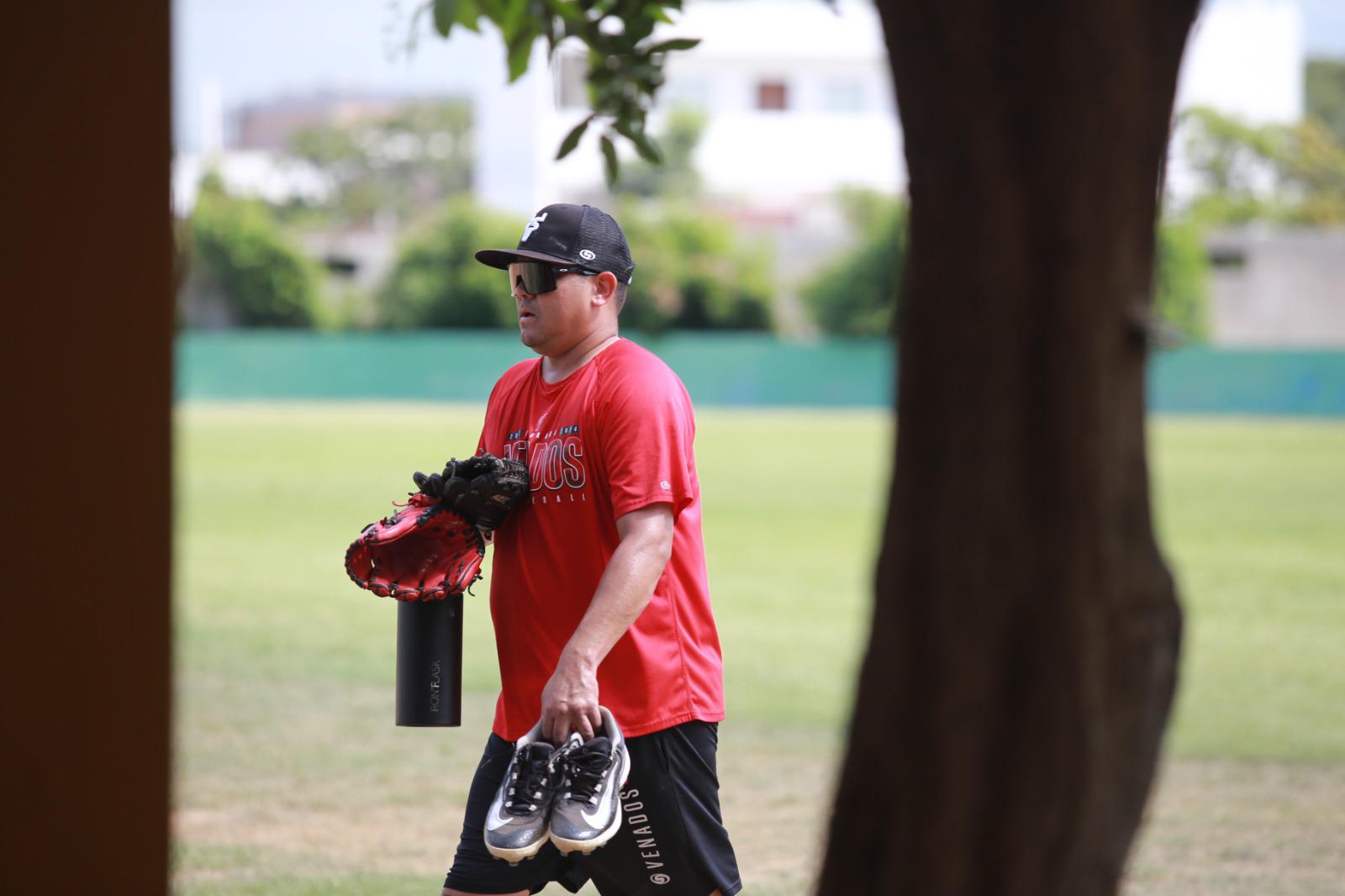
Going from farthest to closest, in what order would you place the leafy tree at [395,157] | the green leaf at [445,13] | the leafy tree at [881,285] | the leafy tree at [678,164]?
1. the leafy tree at [395,157]
2. the leafy tree at [678,164]
3. the leafy tree at [881,285]
4. the green leaf at [445,13]

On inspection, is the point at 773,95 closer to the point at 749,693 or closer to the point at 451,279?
the point at 451,279

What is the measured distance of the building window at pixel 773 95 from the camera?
7144 centimetres

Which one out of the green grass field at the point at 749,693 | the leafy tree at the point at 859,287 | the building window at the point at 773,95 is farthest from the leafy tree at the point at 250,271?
the green grass field at the point at 749,693

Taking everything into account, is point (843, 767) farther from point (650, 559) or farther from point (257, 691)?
point (257, 691)

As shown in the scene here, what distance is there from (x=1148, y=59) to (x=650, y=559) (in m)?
1.53

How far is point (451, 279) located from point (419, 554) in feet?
162

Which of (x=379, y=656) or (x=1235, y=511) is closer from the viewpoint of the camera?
(x=379, y=656)

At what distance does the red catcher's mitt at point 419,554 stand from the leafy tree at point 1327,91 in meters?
92.1


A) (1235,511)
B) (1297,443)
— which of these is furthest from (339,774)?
(1297,443)

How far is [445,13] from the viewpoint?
4.02 meters

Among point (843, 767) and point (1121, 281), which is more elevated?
point (1121, 281)

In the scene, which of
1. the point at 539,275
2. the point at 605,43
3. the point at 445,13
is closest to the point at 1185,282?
the point at 605,43

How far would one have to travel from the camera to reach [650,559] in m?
3.24

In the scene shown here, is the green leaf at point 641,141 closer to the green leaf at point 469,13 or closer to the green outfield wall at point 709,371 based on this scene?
the green leaf at point 469,13
